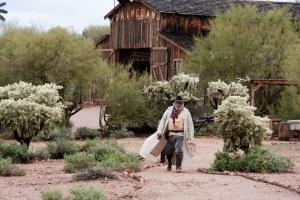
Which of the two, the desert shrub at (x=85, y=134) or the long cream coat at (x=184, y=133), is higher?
the long cream coat at (x=184, y=133)

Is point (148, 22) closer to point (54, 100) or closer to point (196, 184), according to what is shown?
point (54, 100)

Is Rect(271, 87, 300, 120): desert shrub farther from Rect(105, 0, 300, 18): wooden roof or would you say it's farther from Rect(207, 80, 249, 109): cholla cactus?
Rect(105, 0, 300, 18): wooden roof

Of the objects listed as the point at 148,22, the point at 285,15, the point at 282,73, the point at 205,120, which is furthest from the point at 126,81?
the point at 148,22

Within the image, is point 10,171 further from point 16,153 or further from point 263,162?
point 263,162

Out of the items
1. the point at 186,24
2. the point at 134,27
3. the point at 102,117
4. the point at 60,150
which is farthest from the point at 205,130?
the point at 134,27

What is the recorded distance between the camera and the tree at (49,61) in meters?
34.0

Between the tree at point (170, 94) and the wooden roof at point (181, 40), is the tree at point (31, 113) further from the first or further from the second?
the wooden roof at point (181, 40)

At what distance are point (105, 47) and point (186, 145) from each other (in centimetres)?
3621

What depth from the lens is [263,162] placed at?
1727 cm

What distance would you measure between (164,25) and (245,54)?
11420 mm

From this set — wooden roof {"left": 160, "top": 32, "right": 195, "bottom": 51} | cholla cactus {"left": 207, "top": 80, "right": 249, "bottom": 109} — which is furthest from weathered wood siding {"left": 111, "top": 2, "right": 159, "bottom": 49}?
cholla cactus {"left": 207, "top": 80, "right": 249, "bottom": 109}

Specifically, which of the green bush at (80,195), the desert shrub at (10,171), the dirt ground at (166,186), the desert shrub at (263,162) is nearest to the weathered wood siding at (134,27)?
the desert shrub at (263,162)

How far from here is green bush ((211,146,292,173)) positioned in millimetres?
17266

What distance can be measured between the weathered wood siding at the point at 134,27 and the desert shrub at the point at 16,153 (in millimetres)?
27156
